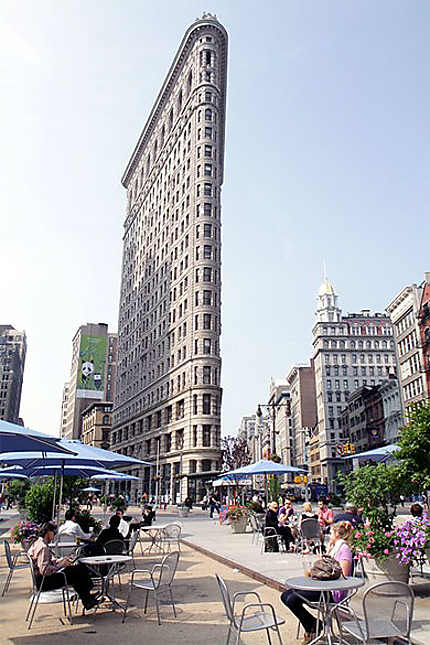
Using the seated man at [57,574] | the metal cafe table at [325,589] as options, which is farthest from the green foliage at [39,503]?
the metal cafe table at [325,589]

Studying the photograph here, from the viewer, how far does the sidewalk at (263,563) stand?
25.3 feet

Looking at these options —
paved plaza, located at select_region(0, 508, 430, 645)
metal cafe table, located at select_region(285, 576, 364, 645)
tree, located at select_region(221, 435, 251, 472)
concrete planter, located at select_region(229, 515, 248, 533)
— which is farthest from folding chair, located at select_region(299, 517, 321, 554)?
Result: tree, located at select_region(221, 435, 251, 472)

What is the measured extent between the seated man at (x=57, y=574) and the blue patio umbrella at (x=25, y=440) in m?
1.75

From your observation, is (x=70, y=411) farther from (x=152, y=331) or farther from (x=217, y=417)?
(x=217, y=417)

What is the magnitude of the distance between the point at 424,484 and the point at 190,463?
49.1 m

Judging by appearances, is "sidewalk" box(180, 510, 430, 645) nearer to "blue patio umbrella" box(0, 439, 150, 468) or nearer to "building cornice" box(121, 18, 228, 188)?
Answer: "blue patio umbrella" box(0, 439, 150, 468)

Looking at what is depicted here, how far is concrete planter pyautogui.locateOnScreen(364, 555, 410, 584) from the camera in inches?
356

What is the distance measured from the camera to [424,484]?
40.8 ft

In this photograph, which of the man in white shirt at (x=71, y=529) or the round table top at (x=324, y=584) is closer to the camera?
the round table top at (x=324, y=584)

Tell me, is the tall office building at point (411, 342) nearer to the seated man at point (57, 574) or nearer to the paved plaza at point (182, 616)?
the paved plaza at point (182, 616)

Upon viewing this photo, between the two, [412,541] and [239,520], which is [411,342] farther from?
[412,541]

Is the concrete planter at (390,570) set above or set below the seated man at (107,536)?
below

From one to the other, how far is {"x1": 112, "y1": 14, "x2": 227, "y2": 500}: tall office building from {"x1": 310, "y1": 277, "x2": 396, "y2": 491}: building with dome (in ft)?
162

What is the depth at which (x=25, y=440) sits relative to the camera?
396 inches
